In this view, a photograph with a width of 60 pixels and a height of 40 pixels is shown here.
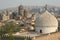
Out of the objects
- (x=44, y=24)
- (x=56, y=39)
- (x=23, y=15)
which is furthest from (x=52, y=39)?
(x=23, y=15)

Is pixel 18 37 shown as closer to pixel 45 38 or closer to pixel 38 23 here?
pixel 38 23

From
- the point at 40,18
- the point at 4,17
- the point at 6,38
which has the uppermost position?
the point at 40,18

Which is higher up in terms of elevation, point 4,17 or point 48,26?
point 48,26

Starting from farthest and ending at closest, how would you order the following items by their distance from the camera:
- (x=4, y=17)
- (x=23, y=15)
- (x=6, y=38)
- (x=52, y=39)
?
1. (x=4, y=17)
2. (x=23, y=15)
3. (x=6, y=38)
4. (x=52, y=39)

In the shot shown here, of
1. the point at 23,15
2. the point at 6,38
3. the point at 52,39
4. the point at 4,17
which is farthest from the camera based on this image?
the point at 4,17

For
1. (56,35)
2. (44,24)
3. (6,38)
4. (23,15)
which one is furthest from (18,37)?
(23,15)

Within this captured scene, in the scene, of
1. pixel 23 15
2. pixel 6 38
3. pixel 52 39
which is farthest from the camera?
pixel 23 15

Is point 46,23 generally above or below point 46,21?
below

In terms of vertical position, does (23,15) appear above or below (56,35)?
below

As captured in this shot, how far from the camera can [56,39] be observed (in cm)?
1422

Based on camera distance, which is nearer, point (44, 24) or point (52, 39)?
point (52, 39)

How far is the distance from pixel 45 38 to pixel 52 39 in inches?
15.6

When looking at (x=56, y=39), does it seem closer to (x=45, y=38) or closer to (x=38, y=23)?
(x=45, y=38)

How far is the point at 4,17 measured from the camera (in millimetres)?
59281
